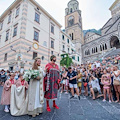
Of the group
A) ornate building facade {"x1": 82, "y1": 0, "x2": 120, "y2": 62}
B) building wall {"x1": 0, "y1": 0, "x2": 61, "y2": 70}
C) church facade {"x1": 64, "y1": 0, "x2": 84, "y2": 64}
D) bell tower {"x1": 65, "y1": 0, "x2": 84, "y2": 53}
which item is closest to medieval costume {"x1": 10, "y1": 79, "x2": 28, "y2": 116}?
building wall {"x1": 0, "y1": 0, "x2": 61, "y2": 70}

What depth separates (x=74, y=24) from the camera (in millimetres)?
43281

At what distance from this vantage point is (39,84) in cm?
290

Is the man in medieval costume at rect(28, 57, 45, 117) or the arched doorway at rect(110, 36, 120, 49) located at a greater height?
the arched doorway at rect(110, 36, 120, 49)

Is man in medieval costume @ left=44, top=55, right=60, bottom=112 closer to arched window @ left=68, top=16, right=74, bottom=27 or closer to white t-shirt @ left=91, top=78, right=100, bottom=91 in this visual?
white t-shirt @ left=91, top=78, right=100, bottom=91

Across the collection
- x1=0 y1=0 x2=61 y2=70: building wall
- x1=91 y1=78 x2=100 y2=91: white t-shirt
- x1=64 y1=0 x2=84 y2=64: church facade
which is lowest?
x1=91 y1=78 x2=100 y2=91: white t-shirt

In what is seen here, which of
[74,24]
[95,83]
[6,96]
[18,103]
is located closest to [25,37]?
[6,96]

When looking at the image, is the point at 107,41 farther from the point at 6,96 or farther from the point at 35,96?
the point at 6,96

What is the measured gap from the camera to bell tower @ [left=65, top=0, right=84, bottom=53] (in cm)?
4088

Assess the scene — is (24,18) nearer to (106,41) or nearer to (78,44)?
(106,41)

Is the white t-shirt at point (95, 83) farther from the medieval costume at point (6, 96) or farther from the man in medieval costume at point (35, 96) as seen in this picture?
the medieval costume at point (6, 96)

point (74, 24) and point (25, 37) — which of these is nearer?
point (25, 37)

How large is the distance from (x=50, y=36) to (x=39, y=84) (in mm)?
16535

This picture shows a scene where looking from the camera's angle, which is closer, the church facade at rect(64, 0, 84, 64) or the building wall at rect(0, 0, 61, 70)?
the building wall at rect(0, 0, 61, 70)

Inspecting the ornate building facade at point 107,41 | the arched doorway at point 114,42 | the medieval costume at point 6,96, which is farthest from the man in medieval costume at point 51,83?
the arched doorway at point 114,42
